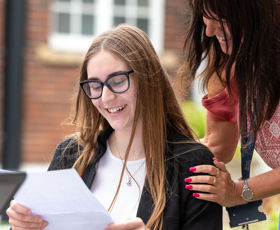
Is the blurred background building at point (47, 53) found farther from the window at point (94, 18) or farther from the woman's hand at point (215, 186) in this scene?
the woman's hand at point (215, 186)

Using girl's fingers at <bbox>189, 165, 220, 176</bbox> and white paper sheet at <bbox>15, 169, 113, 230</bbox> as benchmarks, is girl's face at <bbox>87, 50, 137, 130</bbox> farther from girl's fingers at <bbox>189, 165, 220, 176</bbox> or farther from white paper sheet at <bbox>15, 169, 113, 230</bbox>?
white paper sheet at <bbox>15, 169, 113, 230</bbox>

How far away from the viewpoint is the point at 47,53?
6.64 m

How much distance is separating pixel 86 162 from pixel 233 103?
1.70 ft

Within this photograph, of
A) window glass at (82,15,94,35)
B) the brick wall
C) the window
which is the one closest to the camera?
the brick wall

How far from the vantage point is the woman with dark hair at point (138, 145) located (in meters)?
1.87

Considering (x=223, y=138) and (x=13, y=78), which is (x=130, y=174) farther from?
(x=13, y=78)

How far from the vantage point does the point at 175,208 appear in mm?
1851

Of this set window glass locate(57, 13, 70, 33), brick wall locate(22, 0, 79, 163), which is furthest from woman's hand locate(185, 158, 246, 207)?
window glass locate(57, 13, 70, 33)

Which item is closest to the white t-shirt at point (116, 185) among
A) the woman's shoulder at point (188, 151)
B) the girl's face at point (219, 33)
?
the woman's shoulder at point (188, 151)

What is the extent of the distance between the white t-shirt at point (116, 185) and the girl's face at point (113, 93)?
147 millimetres

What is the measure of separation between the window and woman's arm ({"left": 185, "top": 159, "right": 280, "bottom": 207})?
Answer: 5208 mm

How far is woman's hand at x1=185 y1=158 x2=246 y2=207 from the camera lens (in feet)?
5.94

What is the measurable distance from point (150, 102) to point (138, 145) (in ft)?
0.51

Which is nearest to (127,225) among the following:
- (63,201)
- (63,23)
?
(63,201)
